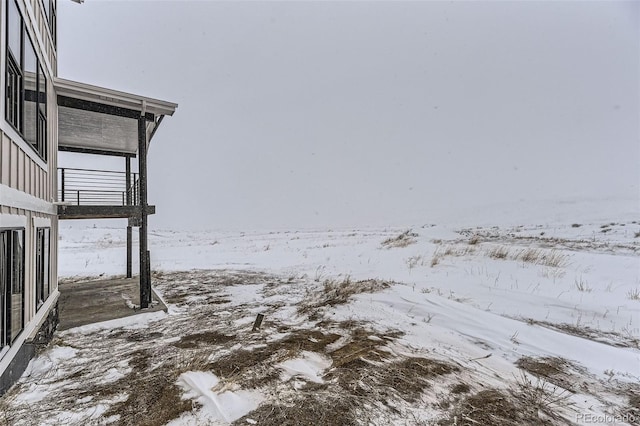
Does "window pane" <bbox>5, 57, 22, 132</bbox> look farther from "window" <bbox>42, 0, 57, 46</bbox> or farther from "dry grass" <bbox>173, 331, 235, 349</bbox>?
"dry grass" <bbox>173, 331, 235, 349</bbox>

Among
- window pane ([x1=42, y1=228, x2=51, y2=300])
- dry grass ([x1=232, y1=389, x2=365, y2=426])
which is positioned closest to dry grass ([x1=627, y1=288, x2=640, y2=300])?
dry grass ([x1=232, y1=389, x2=365, y2=426])

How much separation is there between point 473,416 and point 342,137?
376ft

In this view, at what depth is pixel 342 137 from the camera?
112875 millimetres

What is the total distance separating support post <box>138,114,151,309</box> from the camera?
247 inches

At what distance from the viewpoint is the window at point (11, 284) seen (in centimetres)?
316

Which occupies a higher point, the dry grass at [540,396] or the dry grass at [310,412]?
the dry grass at [310,412]

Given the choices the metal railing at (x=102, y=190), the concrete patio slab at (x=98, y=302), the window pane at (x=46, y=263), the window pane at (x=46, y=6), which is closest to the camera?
the window pane at (x=46, y=263)

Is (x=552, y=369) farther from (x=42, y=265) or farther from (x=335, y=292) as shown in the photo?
(x=42, y=265)

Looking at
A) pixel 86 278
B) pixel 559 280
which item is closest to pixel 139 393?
pixel 559 280

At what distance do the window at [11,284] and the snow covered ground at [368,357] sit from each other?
2.12 feet

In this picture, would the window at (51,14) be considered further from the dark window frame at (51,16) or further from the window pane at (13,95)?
the window pane at (13,95)

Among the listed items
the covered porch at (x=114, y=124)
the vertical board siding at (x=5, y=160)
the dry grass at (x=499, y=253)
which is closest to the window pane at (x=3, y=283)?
the vertical board siding at (x=5, y=160)

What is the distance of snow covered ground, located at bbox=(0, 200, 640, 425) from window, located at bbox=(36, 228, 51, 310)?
0.79 metres

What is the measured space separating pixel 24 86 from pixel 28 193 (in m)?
1.46
